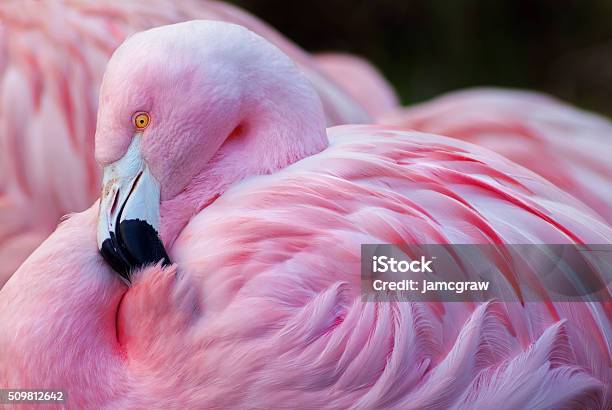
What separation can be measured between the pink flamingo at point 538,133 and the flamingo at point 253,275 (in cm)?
107

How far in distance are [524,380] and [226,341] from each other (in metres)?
0.51

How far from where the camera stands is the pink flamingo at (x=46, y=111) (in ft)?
8.24

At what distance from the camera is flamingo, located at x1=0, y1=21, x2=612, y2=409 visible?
5.77 ft

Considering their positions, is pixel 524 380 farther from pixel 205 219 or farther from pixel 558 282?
pixel 205 219

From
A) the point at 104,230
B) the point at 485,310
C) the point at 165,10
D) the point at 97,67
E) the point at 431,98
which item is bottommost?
the point at 485,310

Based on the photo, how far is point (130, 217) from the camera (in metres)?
1.80

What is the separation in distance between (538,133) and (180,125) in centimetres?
160

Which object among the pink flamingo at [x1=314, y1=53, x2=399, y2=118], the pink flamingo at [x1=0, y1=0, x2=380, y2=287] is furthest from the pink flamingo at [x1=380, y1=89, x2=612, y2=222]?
the pink flamingo at [x1=0, y1=0, x2=380, y2=287]

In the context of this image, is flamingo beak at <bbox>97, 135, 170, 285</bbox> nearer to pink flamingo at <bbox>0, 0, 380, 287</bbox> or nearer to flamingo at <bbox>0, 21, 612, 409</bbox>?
flamingo at <bbox>0, 21, 612, 409</bbox>

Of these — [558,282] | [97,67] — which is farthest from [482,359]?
[97,67]

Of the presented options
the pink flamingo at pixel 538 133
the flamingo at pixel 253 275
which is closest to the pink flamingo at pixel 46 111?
the flamingo at pixel 253 275

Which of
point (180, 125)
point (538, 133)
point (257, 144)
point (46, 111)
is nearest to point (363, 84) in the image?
point (538, 133)

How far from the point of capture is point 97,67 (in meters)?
2.60

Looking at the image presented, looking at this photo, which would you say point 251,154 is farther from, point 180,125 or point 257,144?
point 180,125
